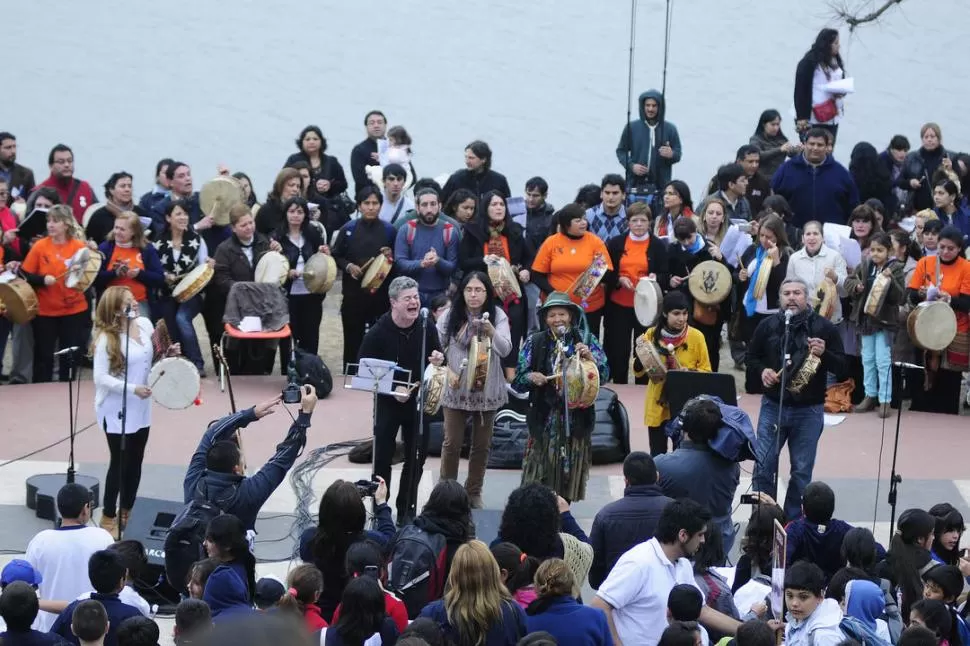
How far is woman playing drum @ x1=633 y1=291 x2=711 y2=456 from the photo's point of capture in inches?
428

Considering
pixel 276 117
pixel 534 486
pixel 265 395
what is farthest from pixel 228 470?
pixel 276 117

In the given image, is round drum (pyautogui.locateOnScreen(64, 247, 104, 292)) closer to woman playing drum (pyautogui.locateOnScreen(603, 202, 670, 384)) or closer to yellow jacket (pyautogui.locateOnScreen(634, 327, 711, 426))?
woman playing drum (pyautogui.locateOnScreen(603, 202, 670, 384))

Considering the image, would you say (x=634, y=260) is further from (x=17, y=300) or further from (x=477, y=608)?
(x=477, y=608)

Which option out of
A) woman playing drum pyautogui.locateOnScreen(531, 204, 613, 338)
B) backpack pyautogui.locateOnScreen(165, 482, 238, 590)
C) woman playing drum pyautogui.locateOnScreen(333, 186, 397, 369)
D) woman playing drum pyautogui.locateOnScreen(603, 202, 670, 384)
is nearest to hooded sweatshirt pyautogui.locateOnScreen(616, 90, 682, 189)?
woman playing drum pyautogui.locateOnScreen(603, 202, 670, 384)

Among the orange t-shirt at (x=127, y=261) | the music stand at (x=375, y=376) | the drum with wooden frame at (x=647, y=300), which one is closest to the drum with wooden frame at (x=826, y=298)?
the drum with wooden frame at (x=647, y=300)

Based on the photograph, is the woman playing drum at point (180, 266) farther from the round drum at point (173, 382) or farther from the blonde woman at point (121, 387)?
the blonde woman at point (121, 387)

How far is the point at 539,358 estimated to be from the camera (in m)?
10.3

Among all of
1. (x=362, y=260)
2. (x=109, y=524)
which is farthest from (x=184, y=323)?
(x=109, y=524)

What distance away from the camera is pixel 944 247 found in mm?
13062

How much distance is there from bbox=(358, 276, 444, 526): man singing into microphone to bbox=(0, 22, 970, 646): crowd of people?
0.07 ft

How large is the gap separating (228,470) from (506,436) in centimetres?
417

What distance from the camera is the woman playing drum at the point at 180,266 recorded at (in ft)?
45.8

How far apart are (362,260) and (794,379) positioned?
16.5 ft

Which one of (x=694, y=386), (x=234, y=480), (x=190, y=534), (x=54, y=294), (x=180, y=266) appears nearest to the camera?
(x=190, y=534)
